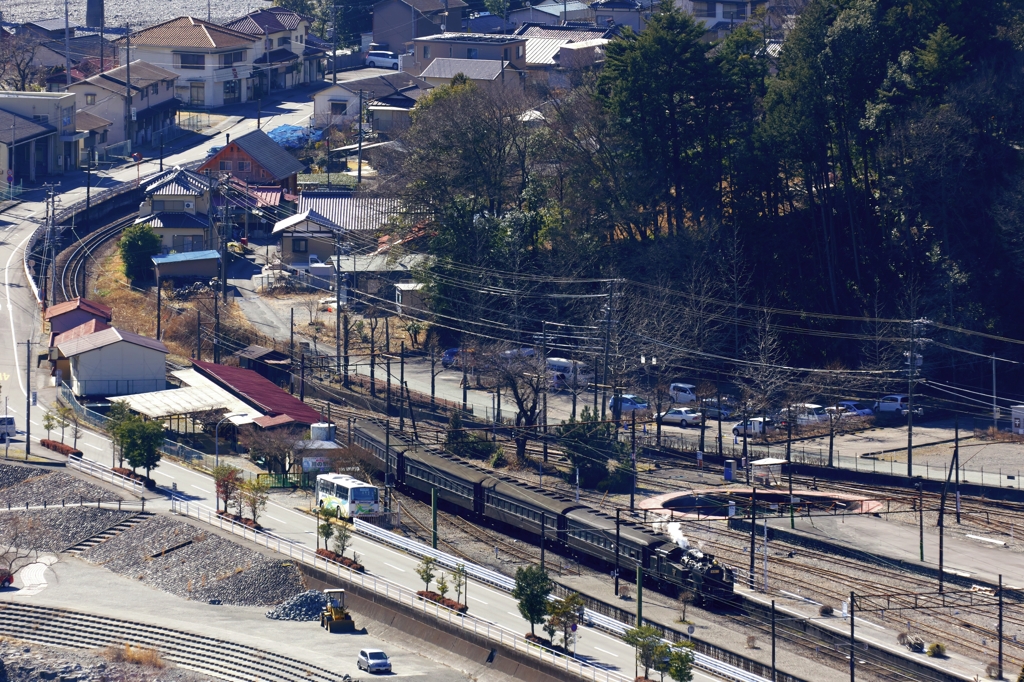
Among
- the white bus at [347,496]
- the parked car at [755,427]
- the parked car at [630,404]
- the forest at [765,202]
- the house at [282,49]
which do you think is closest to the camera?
the white bus at [347,496]

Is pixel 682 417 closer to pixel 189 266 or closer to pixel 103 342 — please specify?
pixel 103 342

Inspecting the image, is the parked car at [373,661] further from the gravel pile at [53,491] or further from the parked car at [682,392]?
the parked car at [682,392]

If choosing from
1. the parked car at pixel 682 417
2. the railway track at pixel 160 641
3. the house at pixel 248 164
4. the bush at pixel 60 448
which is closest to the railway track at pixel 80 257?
the house at pixel 248 164

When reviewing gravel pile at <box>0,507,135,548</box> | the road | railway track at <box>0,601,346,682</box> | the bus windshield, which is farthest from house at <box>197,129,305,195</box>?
railway track at <box>0,601,346,682</box>

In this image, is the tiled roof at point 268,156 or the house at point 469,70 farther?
the house at point 469,70

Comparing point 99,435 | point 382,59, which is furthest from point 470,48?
point 99,435

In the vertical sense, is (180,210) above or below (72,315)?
above

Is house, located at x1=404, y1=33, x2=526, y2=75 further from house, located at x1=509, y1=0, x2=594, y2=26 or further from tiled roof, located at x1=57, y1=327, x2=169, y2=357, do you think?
tiled roof, located at x1=57, y1=327, x2=169, y2=357
